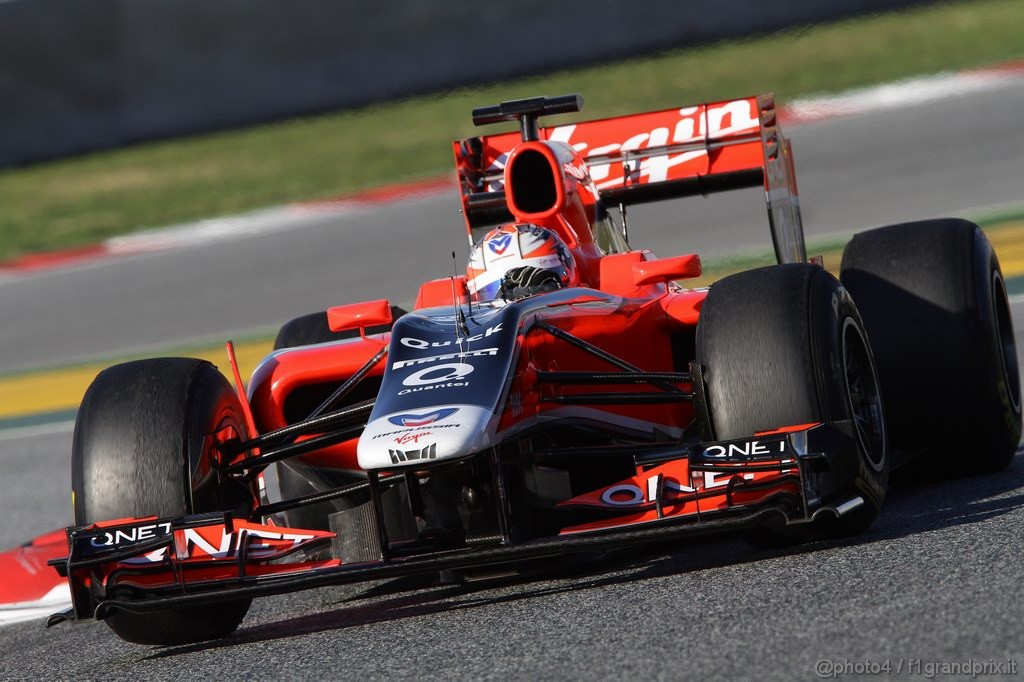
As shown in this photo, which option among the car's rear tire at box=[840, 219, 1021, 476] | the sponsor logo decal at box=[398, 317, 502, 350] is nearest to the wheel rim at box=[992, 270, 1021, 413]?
Result: the car's rear tire at box=[840, 219, 1021, 476]

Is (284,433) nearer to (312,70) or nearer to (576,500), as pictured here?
(576,500)

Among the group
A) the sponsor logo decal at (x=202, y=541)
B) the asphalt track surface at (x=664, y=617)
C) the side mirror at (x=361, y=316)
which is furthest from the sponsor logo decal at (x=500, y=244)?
the sponsor logo decal at (x=202, y=541)

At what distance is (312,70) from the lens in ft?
61.4

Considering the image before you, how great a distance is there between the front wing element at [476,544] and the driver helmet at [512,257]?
1341 millimetres

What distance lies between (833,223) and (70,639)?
8575 millimetres

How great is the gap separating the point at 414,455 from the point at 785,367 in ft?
4.03

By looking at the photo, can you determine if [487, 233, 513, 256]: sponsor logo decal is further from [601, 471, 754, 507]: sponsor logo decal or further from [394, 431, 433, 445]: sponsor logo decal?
[394, 431, 433, 445]: sponsor logo decal

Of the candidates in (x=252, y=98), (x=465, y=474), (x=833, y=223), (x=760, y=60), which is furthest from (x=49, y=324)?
(x=465, y=474)

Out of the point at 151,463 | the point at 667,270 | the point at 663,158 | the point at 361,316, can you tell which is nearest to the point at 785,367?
the point at 667,270

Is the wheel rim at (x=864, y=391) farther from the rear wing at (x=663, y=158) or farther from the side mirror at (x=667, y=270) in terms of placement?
the rear wing at (x=663, y=158)

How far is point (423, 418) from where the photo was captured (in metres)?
4.81

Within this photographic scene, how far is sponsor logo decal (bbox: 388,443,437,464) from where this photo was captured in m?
4.64

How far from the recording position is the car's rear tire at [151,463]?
16.8 feet

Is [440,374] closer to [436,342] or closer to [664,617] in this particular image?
[436,342]
